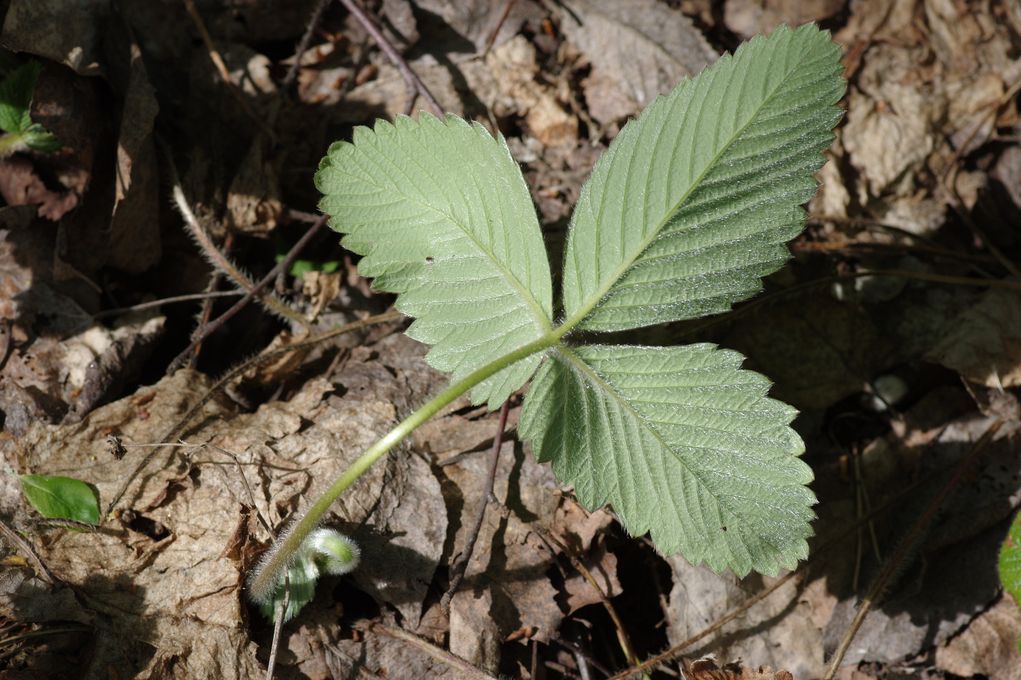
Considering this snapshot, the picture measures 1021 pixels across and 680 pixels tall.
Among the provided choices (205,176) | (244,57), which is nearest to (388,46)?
(244,57)

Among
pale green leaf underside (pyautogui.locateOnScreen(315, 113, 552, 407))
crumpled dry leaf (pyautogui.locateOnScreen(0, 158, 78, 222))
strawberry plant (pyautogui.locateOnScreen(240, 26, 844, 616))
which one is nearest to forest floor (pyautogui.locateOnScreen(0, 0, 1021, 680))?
crumpled dry leaf (pyautogui.locateOnScreen(0, 158, 78, 222))

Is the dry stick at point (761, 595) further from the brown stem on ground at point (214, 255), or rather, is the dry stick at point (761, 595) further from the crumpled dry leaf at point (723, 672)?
the brown stem on ground at point (214, 255)

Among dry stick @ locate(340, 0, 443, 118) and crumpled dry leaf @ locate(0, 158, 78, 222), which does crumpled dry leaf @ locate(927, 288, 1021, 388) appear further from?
crumpled dry leaf @ locate(0, 158, 78, 222)

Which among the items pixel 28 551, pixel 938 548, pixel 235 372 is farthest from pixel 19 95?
pixel 938 548

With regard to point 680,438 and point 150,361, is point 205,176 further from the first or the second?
point 680,438

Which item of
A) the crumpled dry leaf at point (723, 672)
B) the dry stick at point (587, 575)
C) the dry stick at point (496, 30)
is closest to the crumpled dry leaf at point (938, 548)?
the crumpled dry leaf at point (723, 672)

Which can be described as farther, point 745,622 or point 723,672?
point 745,622

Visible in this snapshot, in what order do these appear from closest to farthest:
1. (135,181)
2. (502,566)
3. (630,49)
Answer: (502,566) → (135,181) → (630,49)

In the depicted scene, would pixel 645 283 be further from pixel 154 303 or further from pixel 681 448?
pixel 154 303
